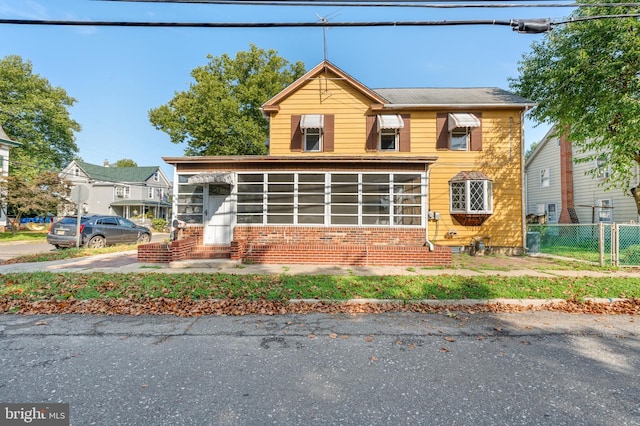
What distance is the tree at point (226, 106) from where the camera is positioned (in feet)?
78.3

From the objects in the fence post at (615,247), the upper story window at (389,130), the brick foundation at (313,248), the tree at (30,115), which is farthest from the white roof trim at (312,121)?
the tree at (30,115)

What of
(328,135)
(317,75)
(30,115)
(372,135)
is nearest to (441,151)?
(372,135)

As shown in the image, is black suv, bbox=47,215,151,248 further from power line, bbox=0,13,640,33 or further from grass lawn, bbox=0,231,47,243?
power line, bbox=0,13,640,33

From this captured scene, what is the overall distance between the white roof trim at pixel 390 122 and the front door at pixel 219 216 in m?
6.99

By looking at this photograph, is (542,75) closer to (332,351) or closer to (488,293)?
(488,293)

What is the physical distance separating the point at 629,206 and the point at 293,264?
62.7 ft

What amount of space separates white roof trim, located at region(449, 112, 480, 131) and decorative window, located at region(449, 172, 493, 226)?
204cm

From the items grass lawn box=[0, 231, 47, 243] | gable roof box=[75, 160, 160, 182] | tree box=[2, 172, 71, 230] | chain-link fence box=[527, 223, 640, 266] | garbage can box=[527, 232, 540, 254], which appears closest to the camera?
chain-link fence box=[527, 223, 640, 266]

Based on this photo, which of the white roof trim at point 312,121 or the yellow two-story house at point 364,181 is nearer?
the yellow two-story house at point 364,181

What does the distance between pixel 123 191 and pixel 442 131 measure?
4050 cm

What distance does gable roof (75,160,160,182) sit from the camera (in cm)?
3750

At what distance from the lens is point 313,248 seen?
367 inches

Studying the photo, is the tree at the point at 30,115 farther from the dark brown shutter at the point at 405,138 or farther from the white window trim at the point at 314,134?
the dark brown shutter at the point at 405,138

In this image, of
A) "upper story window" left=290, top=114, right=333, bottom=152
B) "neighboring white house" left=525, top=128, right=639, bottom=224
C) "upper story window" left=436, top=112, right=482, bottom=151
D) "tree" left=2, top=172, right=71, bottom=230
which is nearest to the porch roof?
"upper story window" left=290, top=114, right=333, bottom=152
